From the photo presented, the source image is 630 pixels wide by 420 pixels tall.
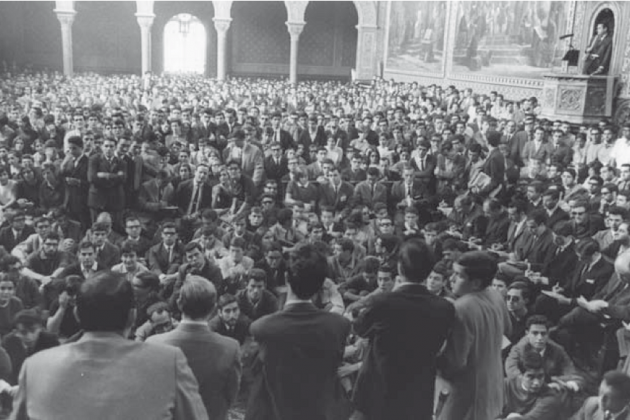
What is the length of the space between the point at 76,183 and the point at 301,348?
648cm

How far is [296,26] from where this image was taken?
2820 centimetres

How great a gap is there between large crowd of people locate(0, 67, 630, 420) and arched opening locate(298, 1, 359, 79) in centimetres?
1793

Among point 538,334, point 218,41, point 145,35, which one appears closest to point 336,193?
point 538,334

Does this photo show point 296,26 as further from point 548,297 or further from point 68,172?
point 548,297

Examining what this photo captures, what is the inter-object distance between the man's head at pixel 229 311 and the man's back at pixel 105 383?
9.47 feet

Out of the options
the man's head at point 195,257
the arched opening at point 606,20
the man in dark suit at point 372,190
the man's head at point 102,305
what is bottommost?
the man's head at point 195,257

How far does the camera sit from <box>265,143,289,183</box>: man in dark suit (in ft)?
34.9

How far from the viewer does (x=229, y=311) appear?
516cm

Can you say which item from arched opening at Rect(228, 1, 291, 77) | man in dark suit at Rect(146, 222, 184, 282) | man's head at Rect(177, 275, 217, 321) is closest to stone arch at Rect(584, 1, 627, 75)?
man in dark suit at Rect(146, 222, 184, 282)

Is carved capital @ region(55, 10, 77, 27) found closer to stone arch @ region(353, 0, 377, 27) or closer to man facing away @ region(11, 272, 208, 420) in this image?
stone arch @ region(353, 0, 377, 27)

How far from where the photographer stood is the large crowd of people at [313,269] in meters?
3.04

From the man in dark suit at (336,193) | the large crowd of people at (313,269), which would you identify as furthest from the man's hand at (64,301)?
the man in dark suit at (336,193)

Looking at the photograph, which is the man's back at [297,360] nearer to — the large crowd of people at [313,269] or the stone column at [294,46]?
the large crowd of people at [313,269]

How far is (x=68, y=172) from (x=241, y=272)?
3659mm
